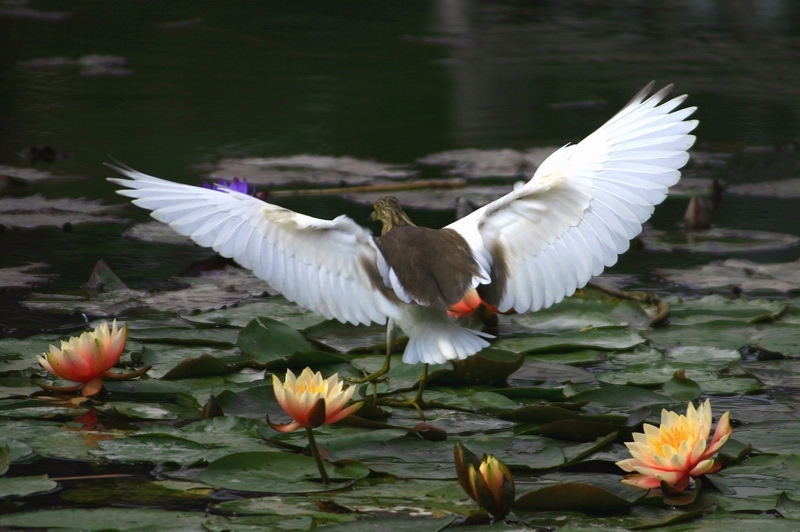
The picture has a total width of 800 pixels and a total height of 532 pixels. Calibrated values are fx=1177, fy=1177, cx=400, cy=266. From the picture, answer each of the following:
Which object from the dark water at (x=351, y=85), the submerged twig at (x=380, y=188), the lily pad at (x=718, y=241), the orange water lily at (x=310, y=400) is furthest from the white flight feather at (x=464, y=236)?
the submerged twig at (x=380, y=188)

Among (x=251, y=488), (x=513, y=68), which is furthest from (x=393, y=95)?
(x=251, y=488)

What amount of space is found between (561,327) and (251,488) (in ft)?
5.25

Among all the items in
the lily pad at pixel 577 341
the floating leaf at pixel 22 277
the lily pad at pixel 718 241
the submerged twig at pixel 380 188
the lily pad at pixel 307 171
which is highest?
the lily pad at pixel 307 171

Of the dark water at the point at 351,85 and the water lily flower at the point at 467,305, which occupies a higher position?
the dark water at the point at 351,85

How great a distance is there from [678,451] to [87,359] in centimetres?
148

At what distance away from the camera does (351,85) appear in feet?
30.2

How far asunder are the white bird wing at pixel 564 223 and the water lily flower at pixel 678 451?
0.76 metres

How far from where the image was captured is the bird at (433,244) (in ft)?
10.1

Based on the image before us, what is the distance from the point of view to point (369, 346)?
3.57 meters

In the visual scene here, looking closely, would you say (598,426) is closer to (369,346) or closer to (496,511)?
(496,511)

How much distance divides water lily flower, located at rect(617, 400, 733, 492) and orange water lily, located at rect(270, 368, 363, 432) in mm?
611

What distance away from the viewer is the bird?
3.06 m

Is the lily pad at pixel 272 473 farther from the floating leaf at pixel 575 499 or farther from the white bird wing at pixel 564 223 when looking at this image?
the white bird wing at pixel 564 223

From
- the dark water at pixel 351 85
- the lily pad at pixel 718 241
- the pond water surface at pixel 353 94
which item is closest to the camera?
the lily pad at pixel 718 241
